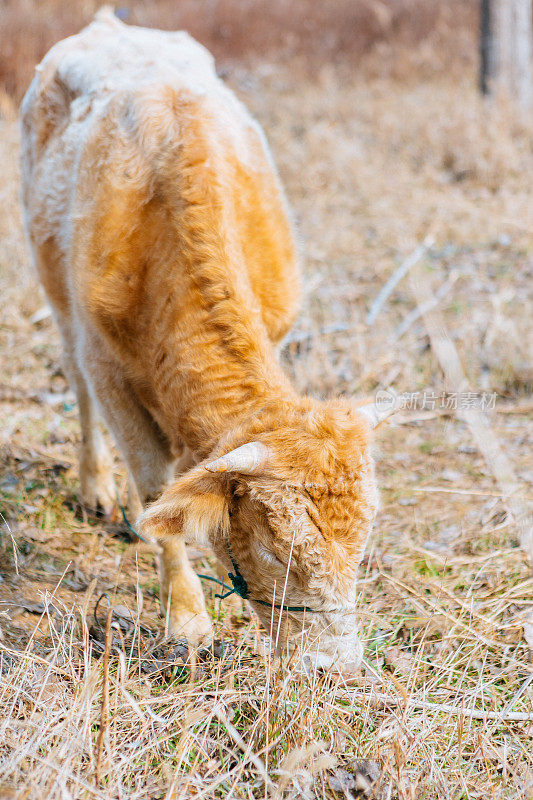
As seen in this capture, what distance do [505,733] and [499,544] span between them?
4.08ft

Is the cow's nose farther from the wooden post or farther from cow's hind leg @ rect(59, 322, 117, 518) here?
the wooden post

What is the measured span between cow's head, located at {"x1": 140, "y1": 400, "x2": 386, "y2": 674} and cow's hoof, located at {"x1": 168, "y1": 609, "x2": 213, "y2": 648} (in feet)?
1.91

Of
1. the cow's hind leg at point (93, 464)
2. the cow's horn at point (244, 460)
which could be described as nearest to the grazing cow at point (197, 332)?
the cow's horn at point (244, 460)

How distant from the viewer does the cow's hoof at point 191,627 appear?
121 inches

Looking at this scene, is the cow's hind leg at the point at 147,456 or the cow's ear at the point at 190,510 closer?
the cow's ear at the point at 190,510

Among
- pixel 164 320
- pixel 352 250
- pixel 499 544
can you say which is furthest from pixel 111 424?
pixel 352 250

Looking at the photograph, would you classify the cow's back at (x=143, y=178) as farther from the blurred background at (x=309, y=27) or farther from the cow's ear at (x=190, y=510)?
the blurred background at (x=309, y=27)

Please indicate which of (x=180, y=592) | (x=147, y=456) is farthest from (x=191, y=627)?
(x=147, y=456)

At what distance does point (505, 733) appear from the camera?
2678mm

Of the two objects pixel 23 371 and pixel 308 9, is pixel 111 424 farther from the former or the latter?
pixel 308 9

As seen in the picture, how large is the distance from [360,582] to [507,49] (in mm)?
8656

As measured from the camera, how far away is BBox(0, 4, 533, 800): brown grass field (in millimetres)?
2332

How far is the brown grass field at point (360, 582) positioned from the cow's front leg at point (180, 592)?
0.26 ft

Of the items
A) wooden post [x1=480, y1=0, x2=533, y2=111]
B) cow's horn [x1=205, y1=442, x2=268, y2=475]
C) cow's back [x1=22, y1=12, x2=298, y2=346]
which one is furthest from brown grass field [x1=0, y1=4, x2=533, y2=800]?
wooden post [x1=480, y1=0, x2=533, y2=111]
